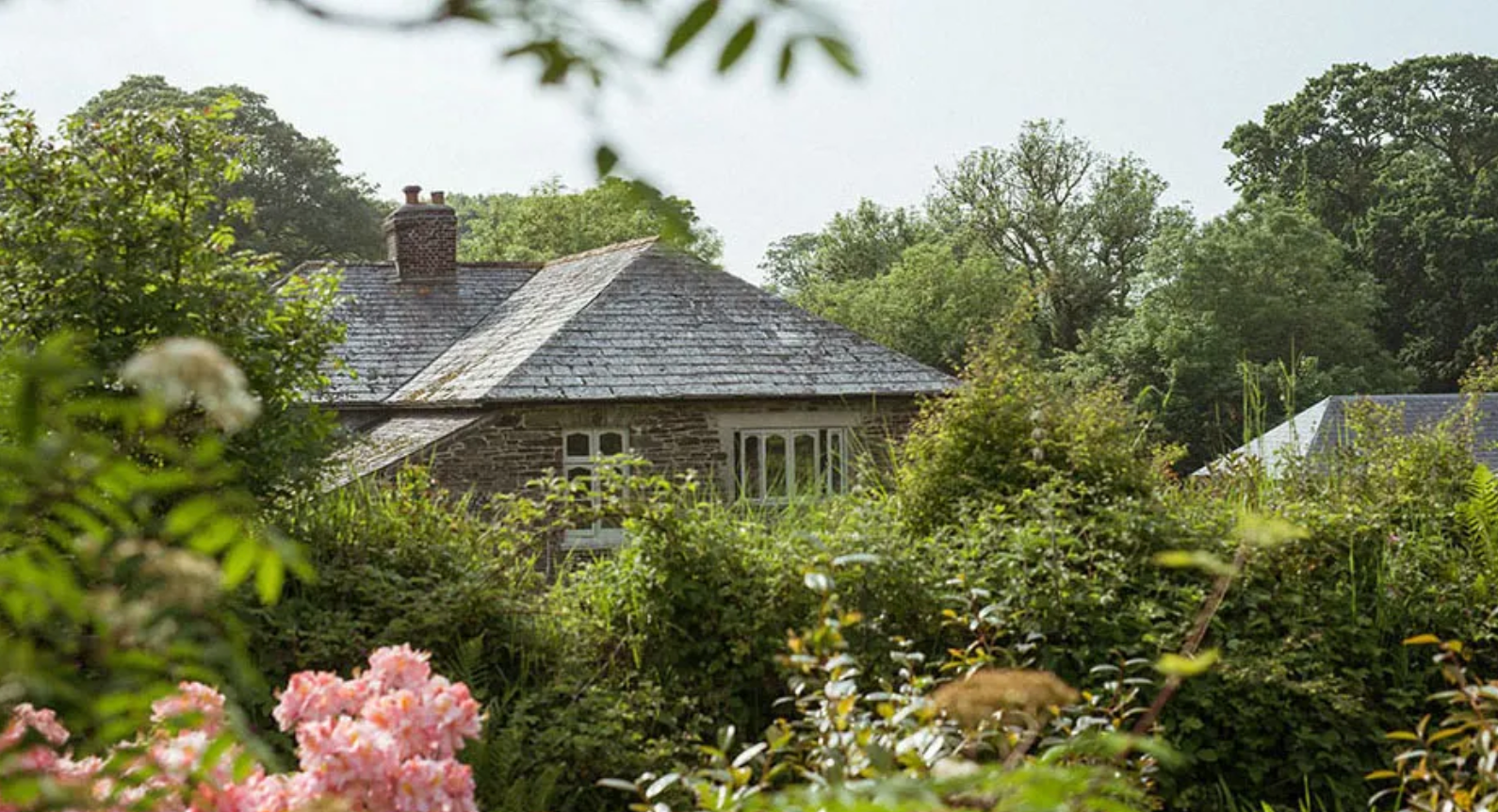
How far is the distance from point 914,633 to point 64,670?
4837 millimetres

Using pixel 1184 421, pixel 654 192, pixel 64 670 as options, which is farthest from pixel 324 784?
pixel 1184 421

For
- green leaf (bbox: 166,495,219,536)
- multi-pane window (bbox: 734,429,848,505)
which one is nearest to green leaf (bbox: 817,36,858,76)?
green leaf (bbox: 166,495,219,536)

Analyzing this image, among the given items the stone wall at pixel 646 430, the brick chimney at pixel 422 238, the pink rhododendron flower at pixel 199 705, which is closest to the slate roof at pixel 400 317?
the brick chimney at pixel 422 238

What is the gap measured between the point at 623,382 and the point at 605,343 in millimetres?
1044

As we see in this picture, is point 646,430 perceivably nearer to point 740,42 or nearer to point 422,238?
point 422,238

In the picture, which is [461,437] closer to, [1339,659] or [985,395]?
[985,395]

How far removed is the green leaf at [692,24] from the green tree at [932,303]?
40.4m

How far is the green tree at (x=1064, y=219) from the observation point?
45.3m

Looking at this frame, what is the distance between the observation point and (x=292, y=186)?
44.3 meters

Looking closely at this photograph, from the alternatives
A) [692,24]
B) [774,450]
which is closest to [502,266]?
[774,450]

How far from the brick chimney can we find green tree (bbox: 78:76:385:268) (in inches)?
778

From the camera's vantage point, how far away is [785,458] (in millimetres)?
18625

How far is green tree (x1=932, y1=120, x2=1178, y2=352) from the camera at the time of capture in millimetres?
45344

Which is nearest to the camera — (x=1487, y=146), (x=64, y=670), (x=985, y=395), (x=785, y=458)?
(x=64, y=670)
